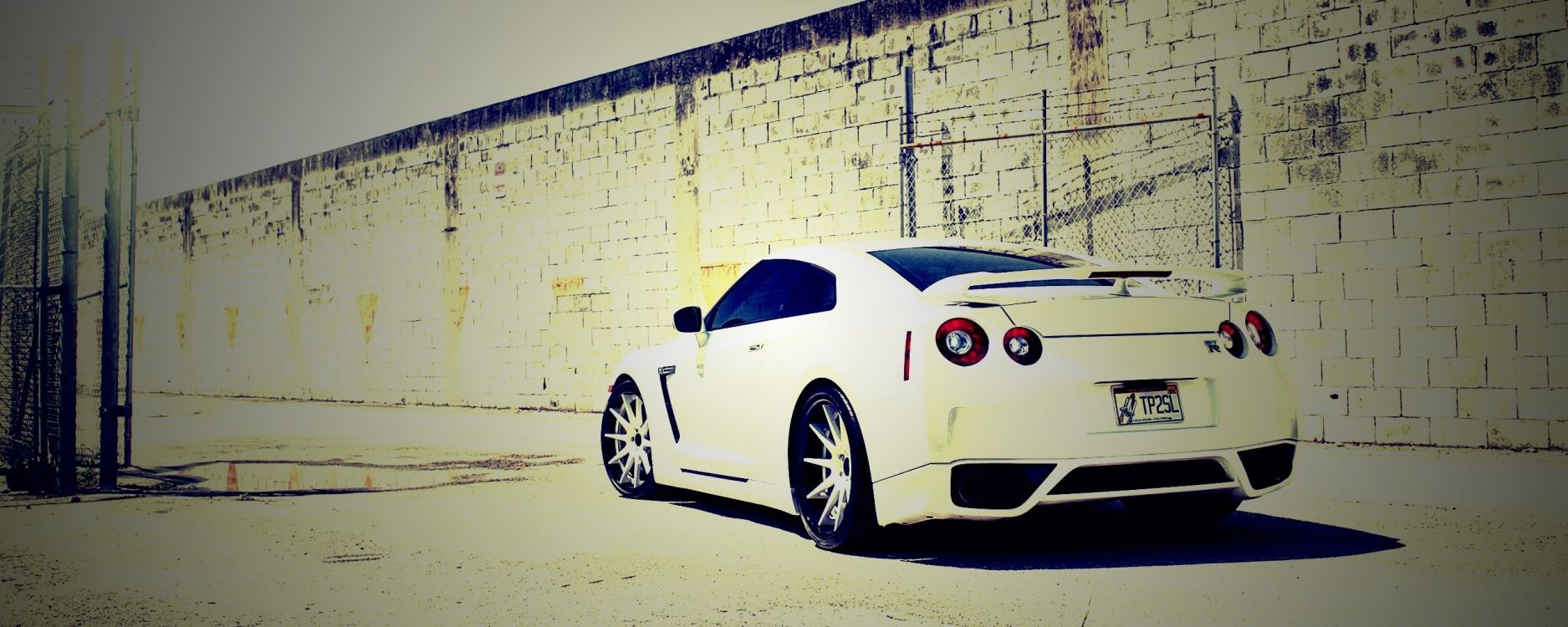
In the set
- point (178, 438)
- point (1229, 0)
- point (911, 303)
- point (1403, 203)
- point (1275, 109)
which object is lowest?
point (178, 438)

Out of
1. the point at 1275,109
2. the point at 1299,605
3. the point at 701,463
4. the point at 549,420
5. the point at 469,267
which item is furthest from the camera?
the point at 469,267

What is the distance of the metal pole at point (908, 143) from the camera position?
12445mm

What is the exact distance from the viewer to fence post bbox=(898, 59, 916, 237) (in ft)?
40.8

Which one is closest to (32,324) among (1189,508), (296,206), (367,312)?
(1189,508)

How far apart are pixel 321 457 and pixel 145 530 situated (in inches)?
170

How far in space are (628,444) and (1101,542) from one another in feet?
9.21

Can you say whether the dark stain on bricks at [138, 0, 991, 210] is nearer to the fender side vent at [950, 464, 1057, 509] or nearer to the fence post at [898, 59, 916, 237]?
the fence post at [898, 59, 916, 237]

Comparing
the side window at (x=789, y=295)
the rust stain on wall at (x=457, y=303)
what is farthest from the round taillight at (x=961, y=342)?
the rust stain on wall at (x=457, y=303)

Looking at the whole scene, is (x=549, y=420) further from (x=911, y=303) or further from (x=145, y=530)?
(x=911, y=303)

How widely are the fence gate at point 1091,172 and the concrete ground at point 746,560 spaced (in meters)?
3.07

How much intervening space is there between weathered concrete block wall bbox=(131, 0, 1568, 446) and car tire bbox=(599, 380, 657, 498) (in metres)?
5.58

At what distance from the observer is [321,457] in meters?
10.5

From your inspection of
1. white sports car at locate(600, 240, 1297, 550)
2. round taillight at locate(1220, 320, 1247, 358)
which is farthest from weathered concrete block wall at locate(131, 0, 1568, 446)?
round taillight at locate(1220, 320, 1247, 358)

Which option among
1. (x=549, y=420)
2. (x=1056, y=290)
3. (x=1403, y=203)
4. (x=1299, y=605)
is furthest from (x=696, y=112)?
(x=1299, y=605)
